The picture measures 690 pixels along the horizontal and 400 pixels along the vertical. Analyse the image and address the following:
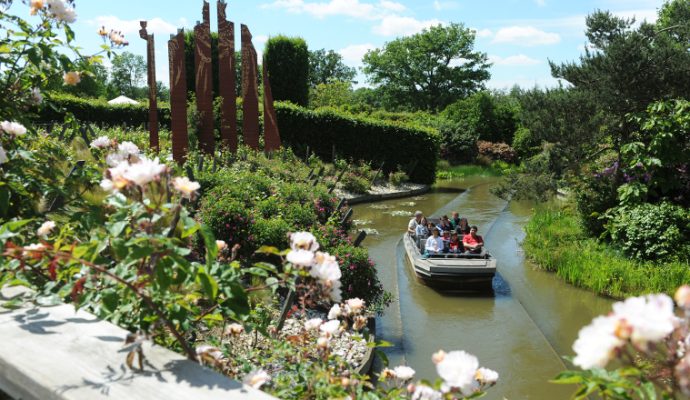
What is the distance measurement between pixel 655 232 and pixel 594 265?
4.14 ft

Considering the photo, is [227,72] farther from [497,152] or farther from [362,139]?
[497,152]

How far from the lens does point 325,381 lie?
6.77 feet

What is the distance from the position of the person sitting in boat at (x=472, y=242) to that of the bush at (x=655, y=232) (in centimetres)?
257

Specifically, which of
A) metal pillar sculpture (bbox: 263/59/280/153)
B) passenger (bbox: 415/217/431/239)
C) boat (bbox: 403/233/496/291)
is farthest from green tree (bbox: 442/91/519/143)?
boat (bbox: 403/233/496/291)

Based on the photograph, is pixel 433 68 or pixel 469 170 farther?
pixel 433 68

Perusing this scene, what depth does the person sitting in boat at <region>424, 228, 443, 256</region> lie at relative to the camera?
11.2 meters

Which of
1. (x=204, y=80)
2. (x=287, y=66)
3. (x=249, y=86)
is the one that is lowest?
(x=249, y=86)

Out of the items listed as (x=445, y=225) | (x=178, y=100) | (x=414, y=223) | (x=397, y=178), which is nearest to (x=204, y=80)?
(x=178, y=100)

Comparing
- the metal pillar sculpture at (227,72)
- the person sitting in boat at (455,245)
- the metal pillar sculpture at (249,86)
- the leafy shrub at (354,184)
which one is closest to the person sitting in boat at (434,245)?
the person sitting in boat at (455,245)

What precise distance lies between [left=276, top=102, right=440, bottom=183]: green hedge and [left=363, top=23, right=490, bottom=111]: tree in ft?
94.0

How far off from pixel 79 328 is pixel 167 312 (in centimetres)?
30

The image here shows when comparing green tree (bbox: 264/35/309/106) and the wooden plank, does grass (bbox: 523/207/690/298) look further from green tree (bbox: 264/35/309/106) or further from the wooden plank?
green tree (bbox: 264/35/309/106)

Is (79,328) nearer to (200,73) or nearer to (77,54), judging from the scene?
(77,54)

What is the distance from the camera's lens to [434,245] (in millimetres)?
11414
